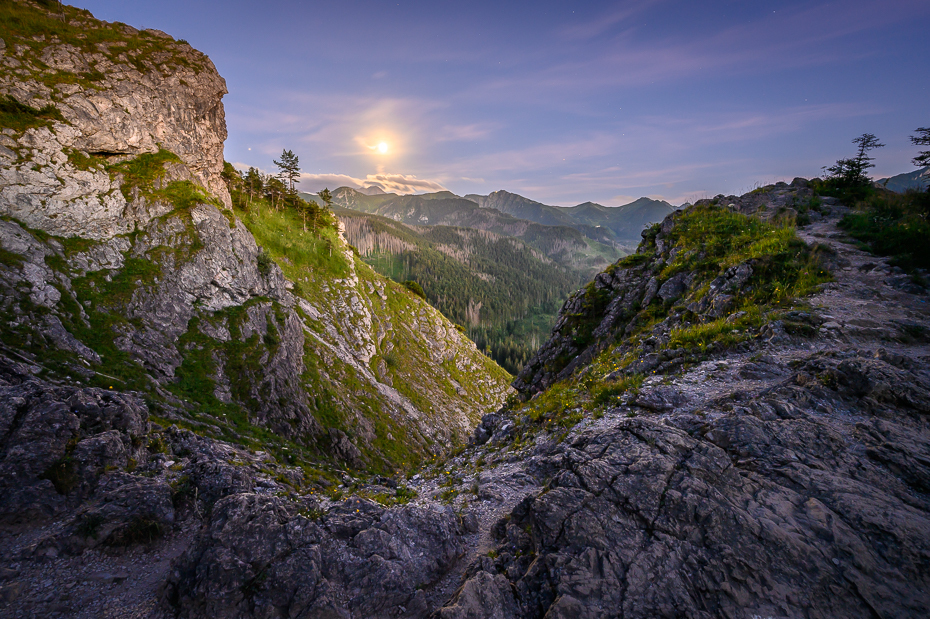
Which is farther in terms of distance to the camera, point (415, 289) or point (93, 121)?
point (415, 289)

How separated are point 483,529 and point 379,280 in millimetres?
60133

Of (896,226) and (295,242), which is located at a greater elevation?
(896,226)

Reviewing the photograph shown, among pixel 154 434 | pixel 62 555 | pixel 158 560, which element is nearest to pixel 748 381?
pixel 158 560

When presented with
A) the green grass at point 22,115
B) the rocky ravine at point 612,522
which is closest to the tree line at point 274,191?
the green grass at point 22,115

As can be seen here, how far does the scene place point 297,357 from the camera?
33.2m

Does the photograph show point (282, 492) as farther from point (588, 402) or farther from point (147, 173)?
point (147, 173)

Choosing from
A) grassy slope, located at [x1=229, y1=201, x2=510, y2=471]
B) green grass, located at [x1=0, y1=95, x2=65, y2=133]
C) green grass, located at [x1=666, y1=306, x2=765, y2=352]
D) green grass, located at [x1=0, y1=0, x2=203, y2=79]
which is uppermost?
green grass, located at [x1=0, y1=0, x2=203, y2=79]

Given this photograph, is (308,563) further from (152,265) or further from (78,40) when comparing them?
(78,40)

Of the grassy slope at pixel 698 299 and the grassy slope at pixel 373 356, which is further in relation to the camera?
the grassy slope at pixel 373 356

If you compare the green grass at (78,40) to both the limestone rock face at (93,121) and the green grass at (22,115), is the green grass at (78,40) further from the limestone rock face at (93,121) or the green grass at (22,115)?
the green grass at (22,115)

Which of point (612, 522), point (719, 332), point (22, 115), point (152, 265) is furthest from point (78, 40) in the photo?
point (719, 332)

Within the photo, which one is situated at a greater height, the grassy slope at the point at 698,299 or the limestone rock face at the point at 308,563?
the grassy slope at the point at 698,299

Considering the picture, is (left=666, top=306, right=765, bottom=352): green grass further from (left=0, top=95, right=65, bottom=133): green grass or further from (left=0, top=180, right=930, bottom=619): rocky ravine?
(left=0, top=95, right=65, bottom=133): green grass

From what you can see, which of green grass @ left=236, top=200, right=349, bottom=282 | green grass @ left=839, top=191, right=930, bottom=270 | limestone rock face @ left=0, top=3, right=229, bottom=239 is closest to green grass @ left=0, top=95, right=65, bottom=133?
limestone rock face @ left=0, top=3, right=229, bottom=239
